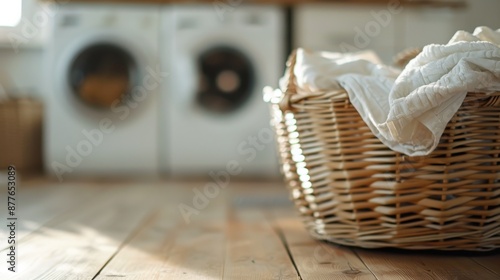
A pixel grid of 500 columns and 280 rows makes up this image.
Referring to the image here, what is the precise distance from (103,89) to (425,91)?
212 cm

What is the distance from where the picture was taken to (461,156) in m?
1.06

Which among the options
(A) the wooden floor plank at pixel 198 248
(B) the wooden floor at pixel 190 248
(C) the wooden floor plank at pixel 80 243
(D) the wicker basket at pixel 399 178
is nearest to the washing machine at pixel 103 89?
(B) the wooden floor at pixel 190 248

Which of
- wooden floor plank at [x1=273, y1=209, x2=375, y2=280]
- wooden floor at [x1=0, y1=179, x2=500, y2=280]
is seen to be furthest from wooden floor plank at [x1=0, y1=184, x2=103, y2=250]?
wooden floor plank at [x1=273, y1=209, x2=375, y2=280]

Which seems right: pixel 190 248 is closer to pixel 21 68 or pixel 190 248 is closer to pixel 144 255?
pixel 144 255

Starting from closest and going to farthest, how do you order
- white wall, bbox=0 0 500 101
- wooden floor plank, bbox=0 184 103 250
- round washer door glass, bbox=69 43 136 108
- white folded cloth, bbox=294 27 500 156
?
white folded cloth, bbox=294 27 500 156
wooden floor plank, bbox=0 184 103 250
round washer door glass, bbox=69 43 136 108
white wall, bbox=0 0 500 101

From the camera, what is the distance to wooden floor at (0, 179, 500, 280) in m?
1.04

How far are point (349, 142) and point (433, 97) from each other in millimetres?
199

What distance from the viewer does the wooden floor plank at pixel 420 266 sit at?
100cm

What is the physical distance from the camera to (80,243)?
1.34 m

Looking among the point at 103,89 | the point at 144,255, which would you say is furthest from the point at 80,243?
the point at 103,89

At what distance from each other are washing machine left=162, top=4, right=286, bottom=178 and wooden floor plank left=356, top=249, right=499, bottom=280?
178 cm

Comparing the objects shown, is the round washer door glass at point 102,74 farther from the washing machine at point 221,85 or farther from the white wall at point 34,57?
the white wall at point 34,57

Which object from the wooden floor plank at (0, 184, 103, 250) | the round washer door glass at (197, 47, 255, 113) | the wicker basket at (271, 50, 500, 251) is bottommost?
the wooden floor plank at (0, 184, 103, 250)

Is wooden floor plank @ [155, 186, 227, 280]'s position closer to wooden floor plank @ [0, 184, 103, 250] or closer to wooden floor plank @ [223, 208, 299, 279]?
wooden floor plank @ [223, 208, 299, 279]
